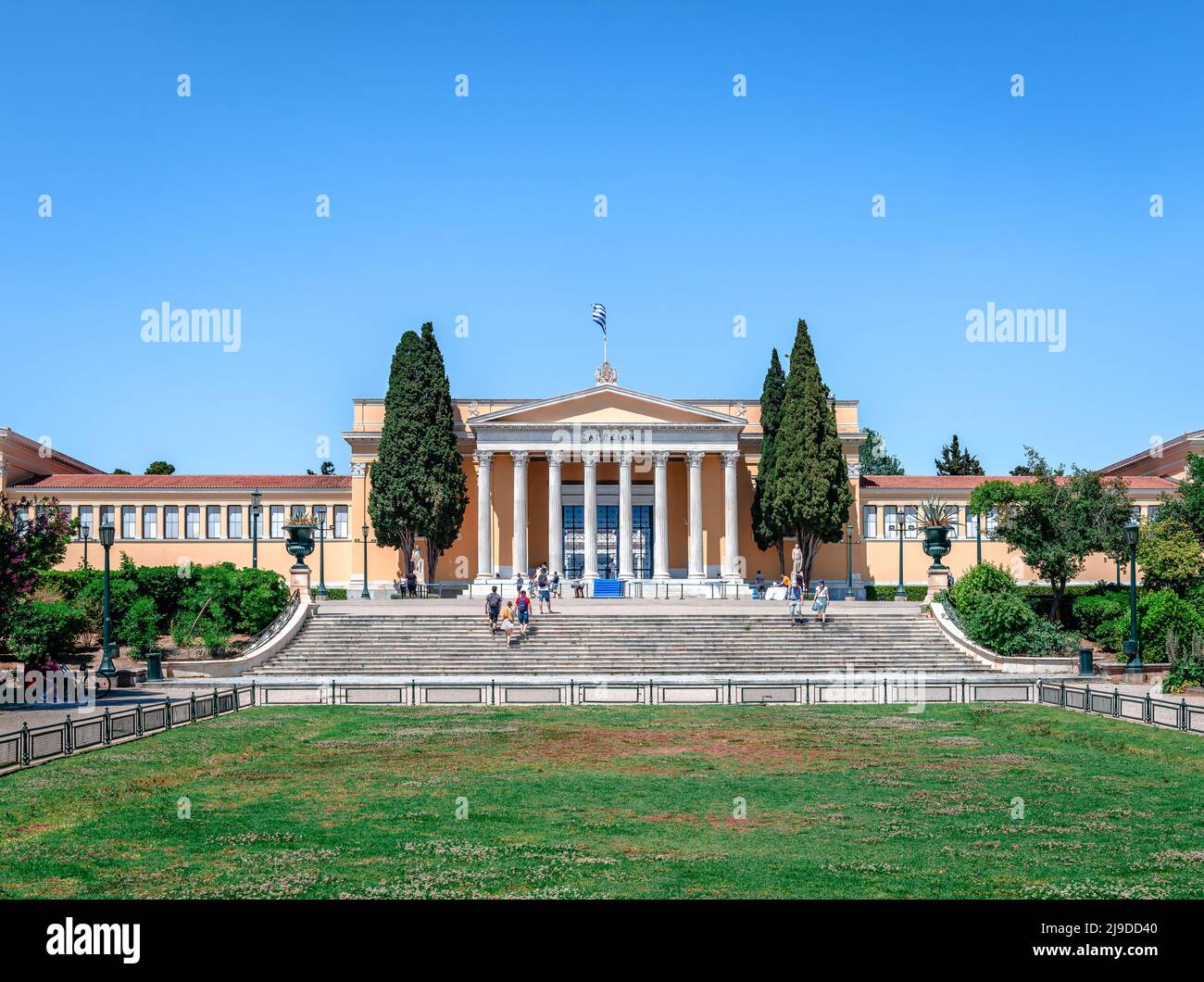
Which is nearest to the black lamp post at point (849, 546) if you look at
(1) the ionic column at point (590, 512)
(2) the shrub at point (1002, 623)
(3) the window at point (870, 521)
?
(3) the window at point (870, 521)

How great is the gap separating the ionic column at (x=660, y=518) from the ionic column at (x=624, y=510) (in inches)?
54.5

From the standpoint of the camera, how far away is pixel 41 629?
32406 millimetres

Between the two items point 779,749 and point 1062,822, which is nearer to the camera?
point 1062,822

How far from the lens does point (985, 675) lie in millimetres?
32969

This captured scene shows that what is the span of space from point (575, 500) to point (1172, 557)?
2994 centimetres

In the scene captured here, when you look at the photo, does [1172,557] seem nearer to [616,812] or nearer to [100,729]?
[616,812]

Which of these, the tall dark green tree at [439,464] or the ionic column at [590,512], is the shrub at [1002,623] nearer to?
the ionic column at [590,512]

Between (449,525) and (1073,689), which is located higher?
(449,525)

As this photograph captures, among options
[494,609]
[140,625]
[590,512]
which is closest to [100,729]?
[140,625]

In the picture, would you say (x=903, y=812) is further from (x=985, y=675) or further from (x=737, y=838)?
(x=985, y=675)
